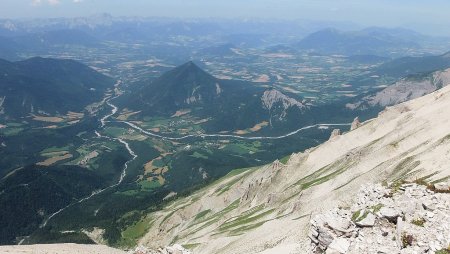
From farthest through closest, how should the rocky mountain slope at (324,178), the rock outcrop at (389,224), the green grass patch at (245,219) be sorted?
the green grass patch at (245,219)
the rocky mountain slope at (324,178)
the rock outcrop at (389,224)

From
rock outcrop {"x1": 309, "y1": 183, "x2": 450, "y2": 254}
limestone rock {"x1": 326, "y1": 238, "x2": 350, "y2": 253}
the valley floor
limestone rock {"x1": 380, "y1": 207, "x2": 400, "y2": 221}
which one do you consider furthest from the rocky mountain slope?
the valley floor

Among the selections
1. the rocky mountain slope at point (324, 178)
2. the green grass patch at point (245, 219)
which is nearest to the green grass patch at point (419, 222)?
the rocky mountain slope at point (324, 178)

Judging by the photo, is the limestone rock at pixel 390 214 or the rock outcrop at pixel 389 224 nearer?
the rock outcrop at pixel 389 224

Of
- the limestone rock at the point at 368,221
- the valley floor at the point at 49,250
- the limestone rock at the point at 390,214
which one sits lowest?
the valley floor at the point at 49,250

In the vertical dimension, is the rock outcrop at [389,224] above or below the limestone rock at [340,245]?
above

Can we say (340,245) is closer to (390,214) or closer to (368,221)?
(368,221)

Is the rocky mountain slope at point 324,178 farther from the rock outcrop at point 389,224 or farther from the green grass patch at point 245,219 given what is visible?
the rock outcrop at point 389,224

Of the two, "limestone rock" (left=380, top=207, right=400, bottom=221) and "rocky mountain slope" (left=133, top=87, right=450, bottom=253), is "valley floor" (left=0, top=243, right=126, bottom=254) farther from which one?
"limestone rock" (left=380, top=207, right=400, bottom=221)
